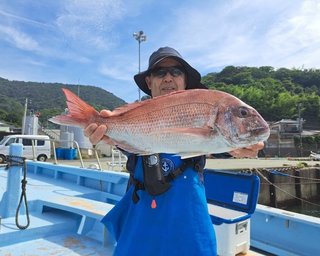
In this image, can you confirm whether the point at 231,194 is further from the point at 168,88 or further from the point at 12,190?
the point at 12,190

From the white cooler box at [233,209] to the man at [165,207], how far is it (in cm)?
110

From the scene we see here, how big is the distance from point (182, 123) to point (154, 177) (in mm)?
401

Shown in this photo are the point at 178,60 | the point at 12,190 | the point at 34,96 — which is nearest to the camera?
the point at 178,60

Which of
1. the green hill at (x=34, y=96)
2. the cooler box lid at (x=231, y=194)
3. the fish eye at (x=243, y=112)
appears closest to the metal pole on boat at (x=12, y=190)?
the cooler box lid at (x=231, y=194)

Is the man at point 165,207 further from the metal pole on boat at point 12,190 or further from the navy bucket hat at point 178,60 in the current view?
the metal pole on boat at point 12,190

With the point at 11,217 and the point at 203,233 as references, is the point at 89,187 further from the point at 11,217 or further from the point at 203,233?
the point at 203,233

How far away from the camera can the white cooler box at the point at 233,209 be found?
9.68ft

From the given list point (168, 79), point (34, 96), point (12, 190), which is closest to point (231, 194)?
point (168, 79)

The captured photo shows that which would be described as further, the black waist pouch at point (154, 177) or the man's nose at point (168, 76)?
the man's nose at point (168, 76)

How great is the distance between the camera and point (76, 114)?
6.02ft

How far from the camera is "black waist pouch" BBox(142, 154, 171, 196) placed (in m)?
1.85

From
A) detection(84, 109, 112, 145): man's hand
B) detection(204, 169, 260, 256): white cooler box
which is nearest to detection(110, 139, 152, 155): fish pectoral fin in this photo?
detection(84, 109, 112, 145): man's hand

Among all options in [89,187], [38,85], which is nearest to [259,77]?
[38,85]

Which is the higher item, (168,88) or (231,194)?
(168,88)
